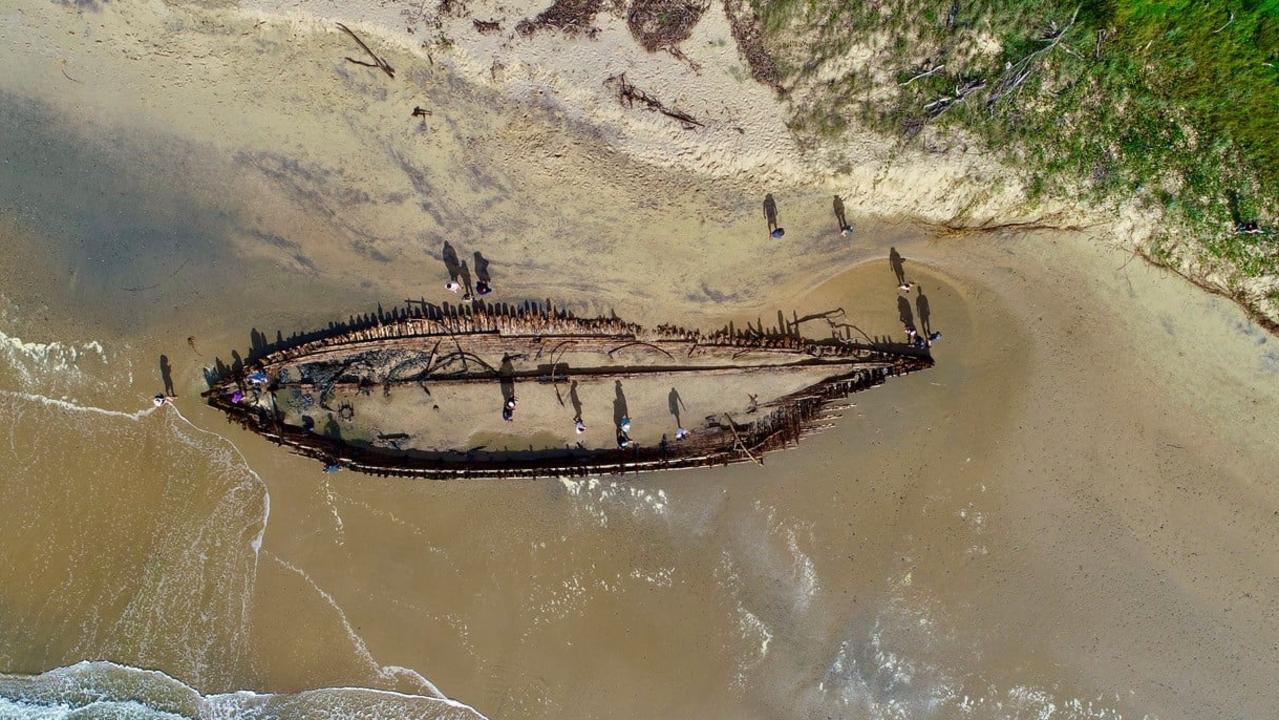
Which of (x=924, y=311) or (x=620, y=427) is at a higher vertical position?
(x=924, y=311)

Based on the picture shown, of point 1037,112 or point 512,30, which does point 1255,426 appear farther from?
point 512,30

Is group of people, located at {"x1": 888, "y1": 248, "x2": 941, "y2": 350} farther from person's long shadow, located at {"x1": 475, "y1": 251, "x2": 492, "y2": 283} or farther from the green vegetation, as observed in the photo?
person's long shadow, located at {"x1": 475, "y1": 251, "x2": 492, "y2": 283}

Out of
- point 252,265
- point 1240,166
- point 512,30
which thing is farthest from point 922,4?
point 252,265

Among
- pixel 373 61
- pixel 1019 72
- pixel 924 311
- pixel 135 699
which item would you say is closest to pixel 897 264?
pixel 924 311

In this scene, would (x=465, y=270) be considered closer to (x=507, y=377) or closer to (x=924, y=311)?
(x=507, y=377)

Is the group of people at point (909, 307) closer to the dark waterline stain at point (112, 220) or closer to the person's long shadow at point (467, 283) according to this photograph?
the person's long shadow at point (467, 283)

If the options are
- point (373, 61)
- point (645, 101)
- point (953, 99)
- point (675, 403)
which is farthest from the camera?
point (675, 403)

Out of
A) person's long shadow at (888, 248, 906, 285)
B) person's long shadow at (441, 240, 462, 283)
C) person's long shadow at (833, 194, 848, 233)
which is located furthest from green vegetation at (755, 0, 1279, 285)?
person's long shadow at (441, 240, 462, 283)
